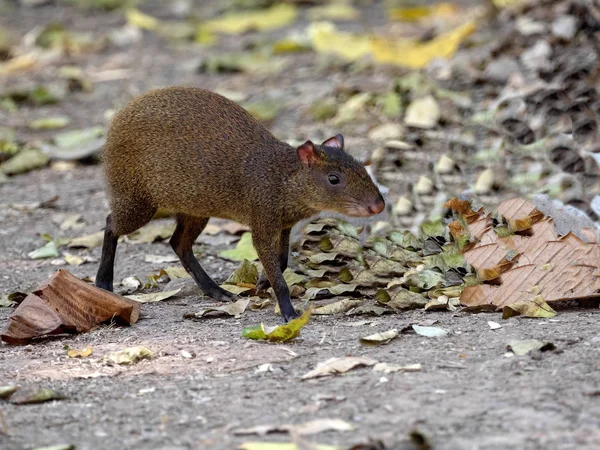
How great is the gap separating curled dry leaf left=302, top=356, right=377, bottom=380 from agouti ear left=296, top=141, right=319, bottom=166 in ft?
4.87

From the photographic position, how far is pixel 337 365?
3.81m

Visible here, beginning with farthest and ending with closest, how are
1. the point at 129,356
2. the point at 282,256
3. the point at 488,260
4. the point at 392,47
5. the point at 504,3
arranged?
1. the point at 504,3
2. the point at 392,47
3. the point at 282,256
4. the point at 488,260
5. the point at 129,356

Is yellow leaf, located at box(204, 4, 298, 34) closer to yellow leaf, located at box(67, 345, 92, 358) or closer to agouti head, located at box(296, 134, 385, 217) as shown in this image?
agouti head, located at box(296, 134, 385, 217)

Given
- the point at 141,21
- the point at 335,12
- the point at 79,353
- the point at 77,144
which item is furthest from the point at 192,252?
the point at 335,12

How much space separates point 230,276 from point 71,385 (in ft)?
6.25

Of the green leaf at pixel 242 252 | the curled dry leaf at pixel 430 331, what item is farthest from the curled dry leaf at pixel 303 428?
the green leaf at pixel 242 252

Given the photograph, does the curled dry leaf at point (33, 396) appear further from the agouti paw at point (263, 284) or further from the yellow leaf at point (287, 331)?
the agouti paw at point (263, 284)

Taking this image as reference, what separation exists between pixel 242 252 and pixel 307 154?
1.12 metres

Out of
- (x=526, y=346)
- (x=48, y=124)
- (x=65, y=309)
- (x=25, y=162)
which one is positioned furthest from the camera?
(x=48, y=124)

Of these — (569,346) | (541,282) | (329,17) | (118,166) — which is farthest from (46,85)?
(569,346)

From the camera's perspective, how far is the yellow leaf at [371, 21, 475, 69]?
9578mm

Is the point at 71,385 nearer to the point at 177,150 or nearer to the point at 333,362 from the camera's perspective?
the point at 333,362

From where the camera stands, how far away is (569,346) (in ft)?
12.8

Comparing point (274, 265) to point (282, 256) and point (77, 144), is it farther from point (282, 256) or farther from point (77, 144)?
point (77, 144)
